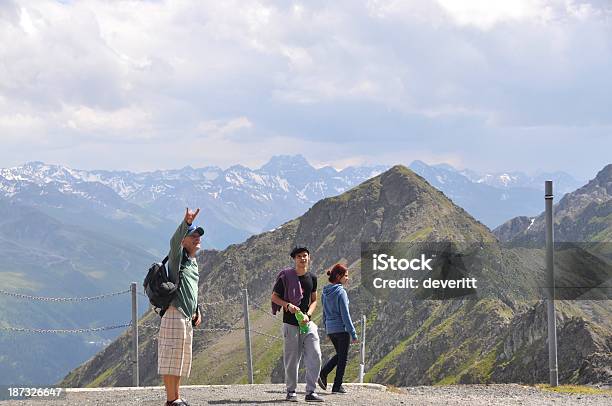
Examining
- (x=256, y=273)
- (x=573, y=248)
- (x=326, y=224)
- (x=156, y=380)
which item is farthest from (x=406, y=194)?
(x=573, y=248)

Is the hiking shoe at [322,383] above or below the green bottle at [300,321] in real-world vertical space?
below

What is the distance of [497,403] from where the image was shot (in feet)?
50.6

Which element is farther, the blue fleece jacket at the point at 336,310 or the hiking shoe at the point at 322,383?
the hiking shoe at the point at 322,383

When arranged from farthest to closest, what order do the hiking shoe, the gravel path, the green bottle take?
1. the hiking shoe
2. the gravel path
3. the green bottle

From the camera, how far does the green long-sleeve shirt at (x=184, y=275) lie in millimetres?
11406

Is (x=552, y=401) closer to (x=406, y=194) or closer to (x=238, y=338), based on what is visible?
(x=238, y=338)

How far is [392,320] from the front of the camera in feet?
419

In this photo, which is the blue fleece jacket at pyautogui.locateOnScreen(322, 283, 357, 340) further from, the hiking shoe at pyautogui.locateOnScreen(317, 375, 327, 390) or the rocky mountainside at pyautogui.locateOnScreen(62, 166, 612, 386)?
the rocky mountainside at pyautogui.locateOnScreen(62, 166, 612, 386)

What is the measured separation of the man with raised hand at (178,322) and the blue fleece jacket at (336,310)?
4.04 m

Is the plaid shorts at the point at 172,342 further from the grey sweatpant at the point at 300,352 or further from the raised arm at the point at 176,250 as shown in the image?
the grey sweatpant at the point at 300,352

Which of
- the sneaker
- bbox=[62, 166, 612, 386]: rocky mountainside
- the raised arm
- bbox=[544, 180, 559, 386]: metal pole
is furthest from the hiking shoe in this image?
bbox=[62, 166, 612, 386]: rocky mountainside

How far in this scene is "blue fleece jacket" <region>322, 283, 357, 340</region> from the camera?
15.1 meters

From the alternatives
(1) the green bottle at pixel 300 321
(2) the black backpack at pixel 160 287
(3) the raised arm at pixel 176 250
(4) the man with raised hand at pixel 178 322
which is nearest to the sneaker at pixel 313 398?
(1) the green bottle at pixel 300 321

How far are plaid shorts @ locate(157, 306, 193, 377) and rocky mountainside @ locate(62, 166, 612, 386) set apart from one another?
18097 millimetres
